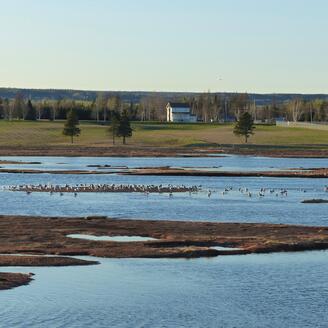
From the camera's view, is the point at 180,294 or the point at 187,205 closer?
the point at 180,294

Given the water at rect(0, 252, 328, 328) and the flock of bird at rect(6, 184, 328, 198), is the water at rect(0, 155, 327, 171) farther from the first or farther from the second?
the water at rect(0, 252, 328, 328)

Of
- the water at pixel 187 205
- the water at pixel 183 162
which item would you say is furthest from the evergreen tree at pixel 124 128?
the water at pixel 187 205

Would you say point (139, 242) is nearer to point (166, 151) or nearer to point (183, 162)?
point (183, 162)

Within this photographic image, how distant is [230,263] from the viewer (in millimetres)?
41719

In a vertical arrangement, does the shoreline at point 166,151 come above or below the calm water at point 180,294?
below

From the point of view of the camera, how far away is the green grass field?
545 ft

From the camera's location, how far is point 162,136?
175 metres

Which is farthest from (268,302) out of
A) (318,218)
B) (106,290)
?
(318,218)

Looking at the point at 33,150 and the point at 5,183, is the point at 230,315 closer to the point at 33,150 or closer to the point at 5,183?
the point at 5,183

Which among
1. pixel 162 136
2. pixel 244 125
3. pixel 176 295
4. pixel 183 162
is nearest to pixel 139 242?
pixel 176 295

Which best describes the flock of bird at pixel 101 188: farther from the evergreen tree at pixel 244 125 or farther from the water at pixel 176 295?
the evergreen tree at pixel 244 125

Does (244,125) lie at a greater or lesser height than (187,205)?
greater

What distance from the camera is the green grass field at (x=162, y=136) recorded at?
545 ft

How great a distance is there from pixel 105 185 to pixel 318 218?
26.4 m
